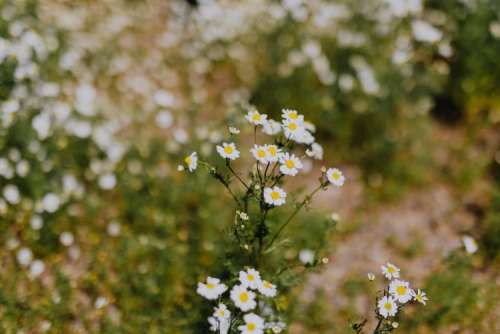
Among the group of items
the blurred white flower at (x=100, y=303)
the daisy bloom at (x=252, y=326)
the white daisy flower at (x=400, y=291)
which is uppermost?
the blurred white flower at (x=100, y=303)

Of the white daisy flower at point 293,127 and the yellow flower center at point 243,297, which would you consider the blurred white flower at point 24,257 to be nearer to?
the yellow flower center at point 243,297

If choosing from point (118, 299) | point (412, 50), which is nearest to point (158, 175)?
point (118, 299)

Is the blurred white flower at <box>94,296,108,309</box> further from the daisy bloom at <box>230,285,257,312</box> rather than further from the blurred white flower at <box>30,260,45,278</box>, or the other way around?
the daisy bloom at <box>230,285,257,312</box>

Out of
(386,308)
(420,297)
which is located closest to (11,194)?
(386,308)

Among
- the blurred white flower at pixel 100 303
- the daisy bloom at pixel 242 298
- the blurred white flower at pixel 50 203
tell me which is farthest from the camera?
the blurred white flower at pixel 50 203

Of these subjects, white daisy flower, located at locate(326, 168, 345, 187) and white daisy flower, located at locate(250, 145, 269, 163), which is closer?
white daisy flower, located at locate(250, 145, 269, 163)

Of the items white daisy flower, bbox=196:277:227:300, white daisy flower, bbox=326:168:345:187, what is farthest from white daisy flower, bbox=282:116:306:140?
white daisy flower, bbox=196:277:227:300

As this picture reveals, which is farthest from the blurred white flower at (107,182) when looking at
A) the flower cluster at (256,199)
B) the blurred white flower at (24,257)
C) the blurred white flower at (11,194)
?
the flower cluster at (256,199)
